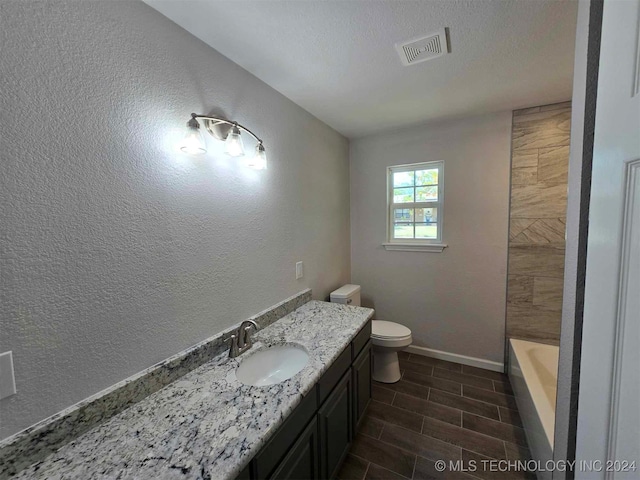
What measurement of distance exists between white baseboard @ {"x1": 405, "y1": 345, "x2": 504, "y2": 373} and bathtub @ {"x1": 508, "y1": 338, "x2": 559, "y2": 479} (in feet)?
0.51

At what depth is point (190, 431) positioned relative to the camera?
0.83m

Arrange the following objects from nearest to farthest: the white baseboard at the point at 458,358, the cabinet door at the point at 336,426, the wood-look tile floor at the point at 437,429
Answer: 1. the cabinet door at the point at 336,426
2. the wood-look tile floor at the point at 437,429
3. the white baseboard at the point at 458,358

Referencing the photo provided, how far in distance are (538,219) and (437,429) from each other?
6.09 ft

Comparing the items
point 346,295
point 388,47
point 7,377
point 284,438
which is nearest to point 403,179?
point 346,295

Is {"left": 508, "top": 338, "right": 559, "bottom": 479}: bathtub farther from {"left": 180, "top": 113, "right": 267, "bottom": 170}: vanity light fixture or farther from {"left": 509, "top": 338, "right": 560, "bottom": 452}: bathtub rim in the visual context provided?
{"left": 180, "top": 113, "right": 267, "bottom": 170}: vanity light fixture

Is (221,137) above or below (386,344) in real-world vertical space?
above

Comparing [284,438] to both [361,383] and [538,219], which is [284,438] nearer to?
[361,383]

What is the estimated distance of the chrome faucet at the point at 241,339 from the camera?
1.30 m

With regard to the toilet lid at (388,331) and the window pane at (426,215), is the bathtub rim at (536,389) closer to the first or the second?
the toilet lid at (388,331)

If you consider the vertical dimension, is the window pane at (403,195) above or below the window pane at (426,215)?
above

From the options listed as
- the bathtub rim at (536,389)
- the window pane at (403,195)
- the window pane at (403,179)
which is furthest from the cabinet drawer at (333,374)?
the window pane at (403,179)

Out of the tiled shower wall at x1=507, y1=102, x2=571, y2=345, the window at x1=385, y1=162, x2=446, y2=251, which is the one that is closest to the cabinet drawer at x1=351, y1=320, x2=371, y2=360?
the window at x1=385, y1=162, x2=446, y2=251

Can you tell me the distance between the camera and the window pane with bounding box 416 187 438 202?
2541 millimetres

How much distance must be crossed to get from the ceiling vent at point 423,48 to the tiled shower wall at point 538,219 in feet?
4.19
